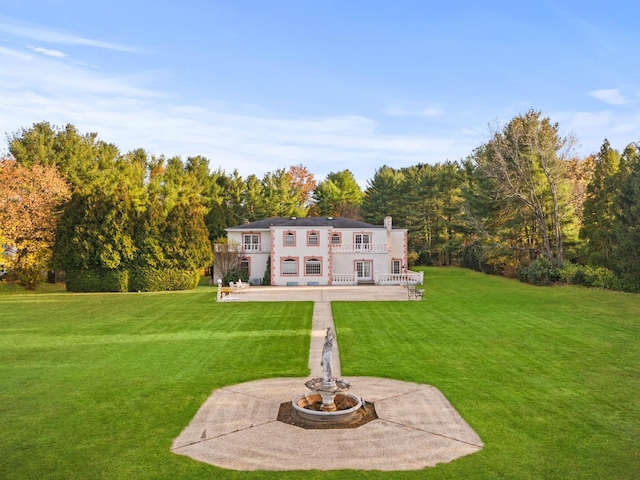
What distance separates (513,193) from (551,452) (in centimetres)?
3286

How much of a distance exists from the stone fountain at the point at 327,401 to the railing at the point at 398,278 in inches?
1083

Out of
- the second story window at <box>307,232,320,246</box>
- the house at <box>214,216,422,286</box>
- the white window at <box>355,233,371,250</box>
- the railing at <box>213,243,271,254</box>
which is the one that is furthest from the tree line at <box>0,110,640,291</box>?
the white window at <box>355,233,371,250</box>

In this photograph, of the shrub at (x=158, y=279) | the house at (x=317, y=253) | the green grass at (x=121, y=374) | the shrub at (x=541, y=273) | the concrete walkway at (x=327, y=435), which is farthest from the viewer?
the house at (x=317, y=253)

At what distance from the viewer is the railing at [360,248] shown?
38625 millimetres

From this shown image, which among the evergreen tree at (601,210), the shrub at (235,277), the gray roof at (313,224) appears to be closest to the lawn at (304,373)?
the evergreen tree at (601,210)

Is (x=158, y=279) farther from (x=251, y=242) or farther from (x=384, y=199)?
(x=384, y=199)

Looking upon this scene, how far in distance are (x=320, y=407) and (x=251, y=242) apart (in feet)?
107

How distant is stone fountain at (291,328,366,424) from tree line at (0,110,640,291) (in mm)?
25958

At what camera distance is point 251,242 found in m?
40.6

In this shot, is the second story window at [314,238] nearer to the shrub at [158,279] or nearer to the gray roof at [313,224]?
the gray roof at [313,224]

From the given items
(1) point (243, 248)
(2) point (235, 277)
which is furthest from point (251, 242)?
(2) point (235, 277)

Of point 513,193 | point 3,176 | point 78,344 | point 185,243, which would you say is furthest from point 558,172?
point 3,176

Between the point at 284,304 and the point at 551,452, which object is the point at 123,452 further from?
the point at 284,304

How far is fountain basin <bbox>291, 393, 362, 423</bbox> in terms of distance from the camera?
8.28 metres
